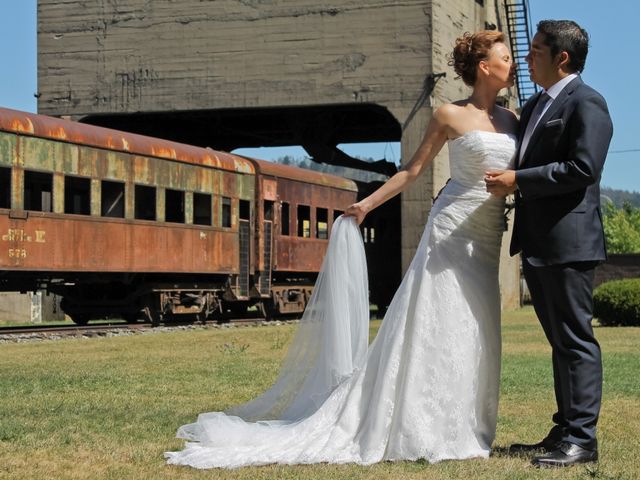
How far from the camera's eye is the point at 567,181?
5.58 meters

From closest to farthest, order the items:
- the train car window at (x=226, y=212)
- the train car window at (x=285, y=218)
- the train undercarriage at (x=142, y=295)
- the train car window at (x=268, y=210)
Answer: the train undercarriage at (x=142, y=295) → the train car window at (x=226, y=212) → the train car window at (x=268, y=210) → the train car window at (x=285, y=218)

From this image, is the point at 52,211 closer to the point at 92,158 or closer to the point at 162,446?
the point at 92,158

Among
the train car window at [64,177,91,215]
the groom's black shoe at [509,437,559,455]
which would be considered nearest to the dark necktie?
the groom's black shoe at [509,437,559,455]

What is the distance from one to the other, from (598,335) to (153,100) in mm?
14489

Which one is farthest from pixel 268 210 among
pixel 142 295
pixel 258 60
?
pixel 258 60

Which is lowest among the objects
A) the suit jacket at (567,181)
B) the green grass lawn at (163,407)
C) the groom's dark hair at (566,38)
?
the green grass lawn at (163,407)

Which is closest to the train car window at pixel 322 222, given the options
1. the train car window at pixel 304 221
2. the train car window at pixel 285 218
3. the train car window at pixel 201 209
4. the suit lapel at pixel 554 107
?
the train car window at pixel 304 221

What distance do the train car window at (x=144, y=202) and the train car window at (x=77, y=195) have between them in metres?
1.46

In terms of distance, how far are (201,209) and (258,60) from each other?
24.5ft

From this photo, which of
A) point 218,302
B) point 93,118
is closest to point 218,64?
point 93,118

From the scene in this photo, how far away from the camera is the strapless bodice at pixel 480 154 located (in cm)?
608

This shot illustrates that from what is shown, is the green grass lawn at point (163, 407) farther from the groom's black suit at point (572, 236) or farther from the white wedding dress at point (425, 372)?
the groom's black suit at point (572, 236)

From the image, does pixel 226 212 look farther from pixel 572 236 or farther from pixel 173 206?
pixel 572 236

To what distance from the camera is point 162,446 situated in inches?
252
